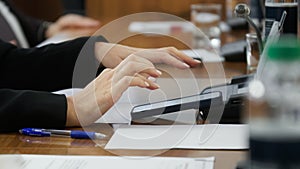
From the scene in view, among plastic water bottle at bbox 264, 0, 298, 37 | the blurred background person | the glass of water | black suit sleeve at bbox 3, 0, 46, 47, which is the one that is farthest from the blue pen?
black suit sleeve at bbox 3, 0, 46, 47

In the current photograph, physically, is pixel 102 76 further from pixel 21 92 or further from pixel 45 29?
pixel 45 29

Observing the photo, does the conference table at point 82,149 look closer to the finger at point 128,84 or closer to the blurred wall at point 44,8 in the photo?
the finger at point 128,84

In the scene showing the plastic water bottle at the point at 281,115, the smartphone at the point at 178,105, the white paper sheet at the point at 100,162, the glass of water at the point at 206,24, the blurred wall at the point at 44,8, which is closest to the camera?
the plastic water bottle at the point at 281,115


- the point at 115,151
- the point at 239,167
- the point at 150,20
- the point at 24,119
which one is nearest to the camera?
the point at 239,167

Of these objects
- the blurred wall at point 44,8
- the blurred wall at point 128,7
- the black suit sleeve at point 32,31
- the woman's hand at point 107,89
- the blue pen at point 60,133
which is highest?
the woman's hand at point 107,89

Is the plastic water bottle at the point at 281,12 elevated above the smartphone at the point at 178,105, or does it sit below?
above

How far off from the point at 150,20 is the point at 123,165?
5.41ft

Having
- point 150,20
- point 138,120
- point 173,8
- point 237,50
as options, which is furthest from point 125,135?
point 173,8

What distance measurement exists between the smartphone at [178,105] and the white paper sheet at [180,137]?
0.09 ft

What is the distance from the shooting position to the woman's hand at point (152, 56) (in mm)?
1271

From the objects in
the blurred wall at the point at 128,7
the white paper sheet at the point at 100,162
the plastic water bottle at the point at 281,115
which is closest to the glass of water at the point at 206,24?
the blurred wall at the point at 128,7

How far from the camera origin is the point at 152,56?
1.27 metres

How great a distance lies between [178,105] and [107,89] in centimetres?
13

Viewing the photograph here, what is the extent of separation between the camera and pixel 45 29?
8.67ft
